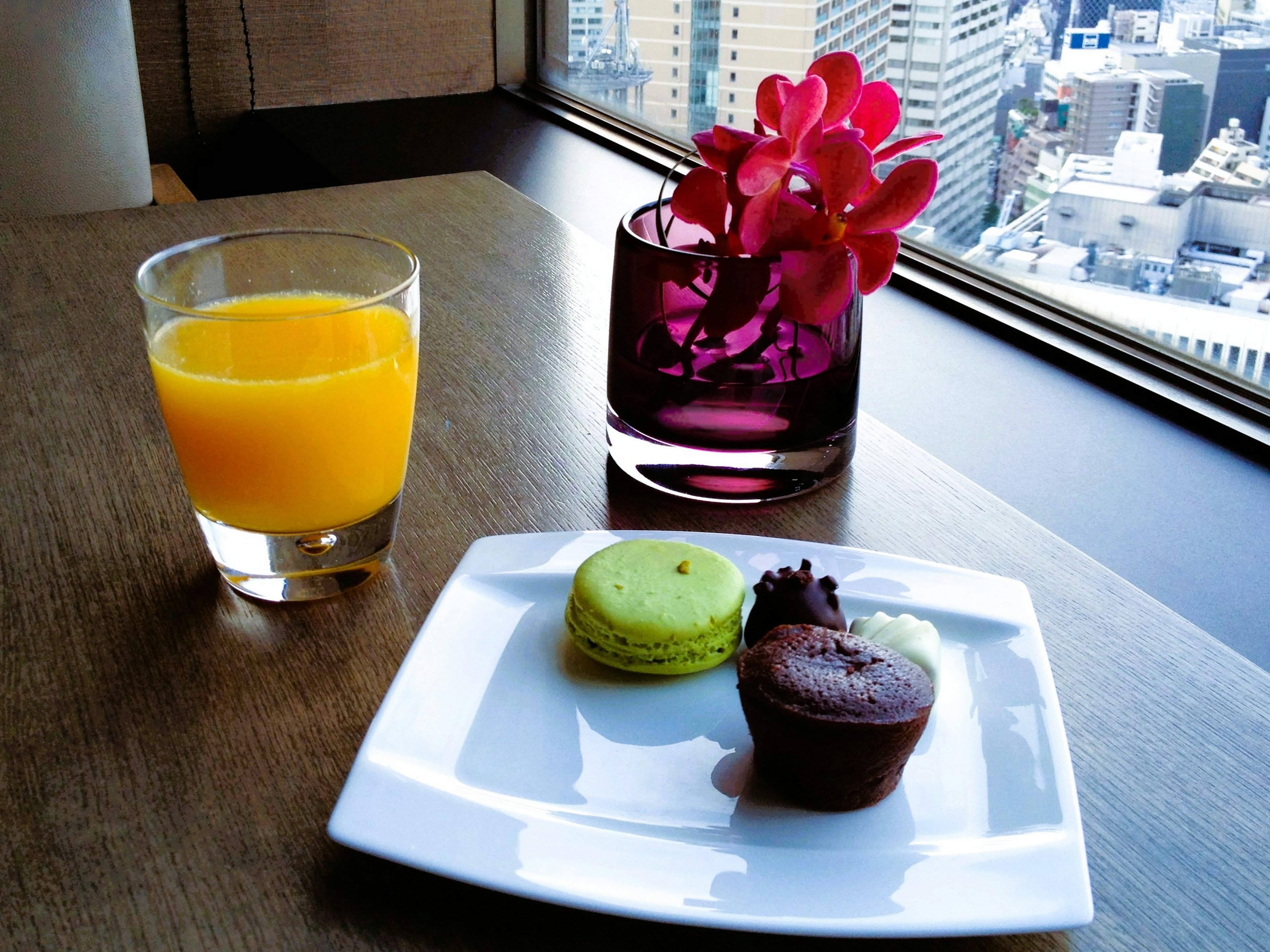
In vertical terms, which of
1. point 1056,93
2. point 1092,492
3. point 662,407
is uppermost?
point 1056,93

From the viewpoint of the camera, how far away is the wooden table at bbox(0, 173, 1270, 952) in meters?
0.39

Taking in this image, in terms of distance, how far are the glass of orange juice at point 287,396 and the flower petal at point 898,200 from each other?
0.22 metres

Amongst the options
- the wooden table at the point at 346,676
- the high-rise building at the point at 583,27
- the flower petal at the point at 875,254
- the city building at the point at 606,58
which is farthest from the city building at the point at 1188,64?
the high-rise building at the point at 583,27

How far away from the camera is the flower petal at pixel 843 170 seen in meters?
0.54

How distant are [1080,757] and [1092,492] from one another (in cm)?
41

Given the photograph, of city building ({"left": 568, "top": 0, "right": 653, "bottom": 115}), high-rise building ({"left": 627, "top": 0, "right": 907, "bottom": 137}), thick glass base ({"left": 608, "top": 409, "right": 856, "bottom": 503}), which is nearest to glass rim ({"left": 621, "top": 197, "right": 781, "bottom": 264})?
thick glass base ({"left": 608, "top": 409, "right": 856, "bottom": 503})

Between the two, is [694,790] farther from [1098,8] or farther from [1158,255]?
[1098,8]

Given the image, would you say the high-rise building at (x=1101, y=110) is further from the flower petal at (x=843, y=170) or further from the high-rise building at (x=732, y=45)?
the flower petal at (x=843, y=170)

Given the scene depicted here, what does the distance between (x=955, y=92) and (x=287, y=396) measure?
3.66 ft

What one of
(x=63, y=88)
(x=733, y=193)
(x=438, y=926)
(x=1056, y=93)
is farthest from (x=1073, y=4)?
(x=63, y=88)

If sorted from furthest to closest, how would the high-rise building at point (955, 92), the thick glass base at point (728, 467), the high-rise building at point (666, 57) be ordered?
1. the high-rise building at point (666, 57)
2. the high-rise building at point (955, 92)
3. the thick glass base at point (728, 467)

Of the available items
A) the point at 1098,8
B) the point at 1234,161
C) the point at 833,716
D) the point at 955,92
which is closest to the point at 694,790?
the point at 833,716

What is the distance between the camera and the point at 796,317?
0.57 meters

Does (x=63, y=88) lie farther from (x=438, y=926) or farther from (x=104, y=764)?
(x=438, y=926)
